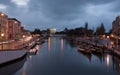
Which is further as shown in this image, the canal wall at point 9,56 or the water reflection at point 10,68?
the canal wall at point 9,56

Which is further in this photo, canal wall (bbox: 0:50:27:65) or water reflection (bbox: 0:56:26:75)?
canal wall (bbox: 0:50:27:65)

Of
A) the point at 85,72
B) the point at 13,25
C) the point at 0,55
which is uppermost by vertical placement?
the point at 13,25

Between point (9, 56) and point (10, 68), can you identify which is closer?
point (10, 68)

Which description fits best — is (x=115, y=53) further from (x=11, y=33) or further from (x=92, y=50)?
(x=11, y=33)

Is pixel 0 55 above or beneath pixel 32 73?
above

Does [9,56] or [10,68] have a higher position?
[9,56]

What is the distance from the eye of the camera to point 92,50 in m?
Result: 69.0

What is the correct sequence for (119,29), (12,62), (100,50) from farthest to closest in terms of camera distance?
(119,29) → (100,50) → (12,62)

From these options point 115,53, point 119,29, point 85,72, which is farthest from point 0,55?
point 119,29

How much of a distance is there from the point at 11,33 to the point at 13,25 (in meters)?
4.32

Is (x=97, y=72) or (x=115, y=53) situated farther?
(x=115, y=53)

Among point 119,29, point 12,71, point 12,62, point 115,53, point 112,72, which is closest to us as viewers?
point 12,71

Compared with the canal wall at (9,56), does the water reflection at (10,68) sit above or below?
below

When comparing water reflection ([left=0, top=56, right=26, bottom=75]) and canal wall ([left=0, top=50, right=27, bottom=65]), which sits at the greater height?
canal wall ([left=0, top=50, right=27, bottom=65])
